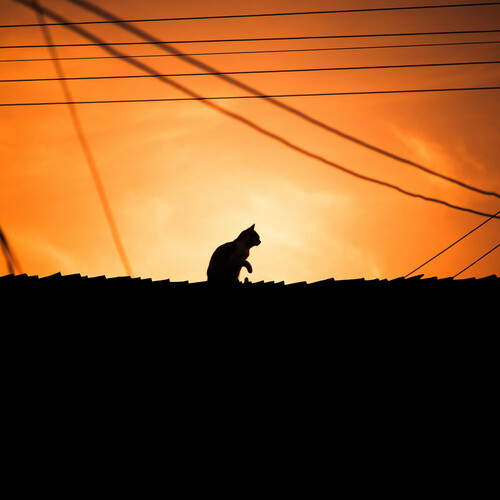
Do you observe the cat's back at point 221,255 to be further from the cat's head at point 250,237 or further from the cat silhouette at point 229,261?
the cat's head at point 250,237

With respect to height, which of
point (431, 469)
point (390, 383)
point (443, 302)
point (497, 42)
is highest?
point (497, 42)

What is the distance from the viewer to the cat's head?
1100 centimetres

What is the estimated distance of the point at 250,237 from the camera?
11164 mm

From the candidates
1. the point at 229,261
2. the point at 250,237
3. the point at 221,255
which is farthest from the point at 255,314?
the point at 250,237

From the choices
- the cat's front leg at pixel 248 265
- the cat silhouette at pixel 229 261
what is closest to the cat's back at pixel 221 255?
the cat silhouette at pixel 229 261

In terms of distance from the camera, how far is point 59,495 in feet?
19.5

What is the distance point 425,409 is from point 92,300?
15.5ft

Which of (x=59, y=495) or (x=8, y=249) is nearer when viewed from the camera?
(x=59, y=495)

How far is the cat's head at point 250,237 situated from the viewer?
433 inches

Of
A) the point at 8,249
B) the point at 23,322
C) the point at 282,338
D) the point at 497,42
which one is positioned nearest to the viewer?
the point at 23,322

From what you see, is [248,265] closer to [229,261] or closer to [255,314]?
[229,261]

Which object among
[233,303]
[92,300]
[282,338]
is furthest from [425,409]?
[92,300]

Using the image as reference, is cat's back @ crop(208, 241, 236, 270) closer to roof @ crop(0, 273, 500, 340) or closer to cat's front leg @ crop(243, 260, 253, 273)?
cat's front leg @ crop(243, 260, 253, 273)

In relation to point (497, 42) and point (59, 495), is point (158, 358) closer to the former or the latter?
point (59, 495)
